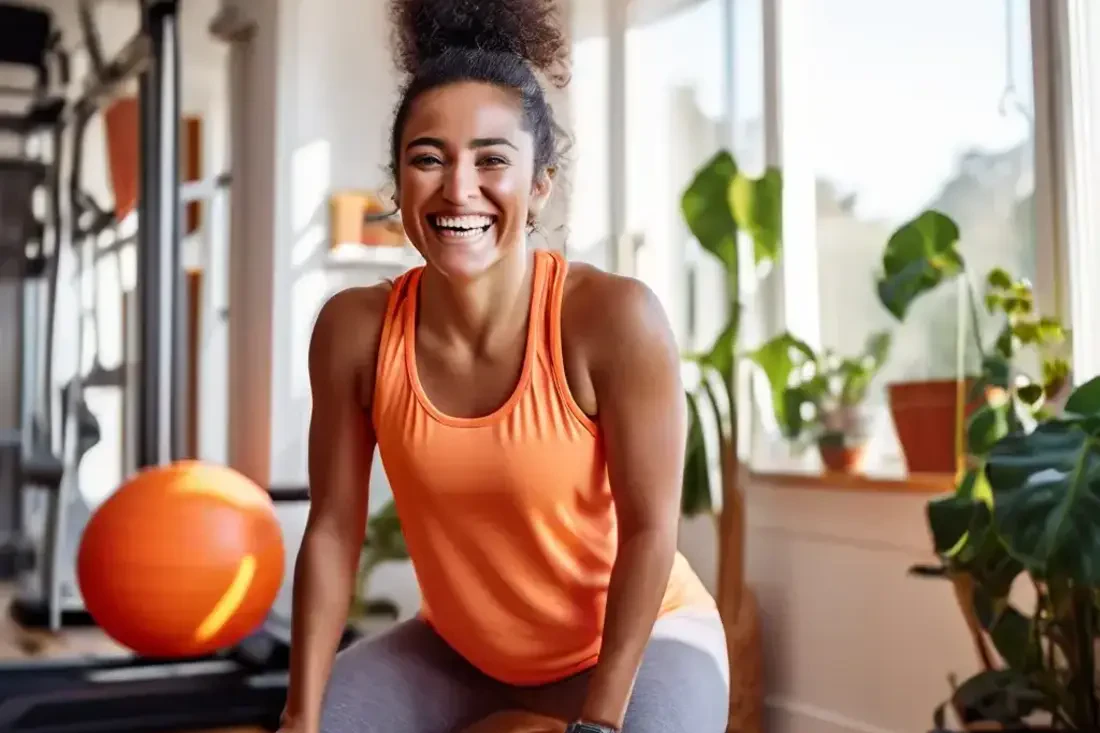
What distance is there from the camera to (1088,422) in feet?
4.51

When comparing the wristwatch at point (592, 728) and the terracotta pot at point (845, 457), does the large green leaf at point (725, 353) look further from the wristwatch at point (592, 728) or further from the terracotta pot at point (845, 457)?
the wristwatch at point (592, 728)

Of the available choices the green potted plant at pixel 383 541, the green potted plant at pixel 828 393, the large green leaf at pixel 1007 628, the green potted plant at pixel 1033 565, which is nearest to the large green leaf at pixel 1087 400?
the green potted plant at pixel 1033 565

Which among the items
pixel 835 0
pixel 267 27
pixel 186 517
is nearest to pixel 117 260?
pixel 267 27

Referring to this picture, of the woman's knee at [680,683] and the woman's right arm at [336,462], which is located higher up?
the woman's right arm at [336,462]

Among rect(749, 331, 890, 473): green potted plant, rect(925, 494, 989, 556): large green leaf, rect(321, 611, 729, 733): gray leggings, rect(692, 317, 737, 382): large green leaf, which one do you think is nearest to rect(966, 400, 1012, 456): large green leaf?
rect(925, 494, 989, 556): large green leaf

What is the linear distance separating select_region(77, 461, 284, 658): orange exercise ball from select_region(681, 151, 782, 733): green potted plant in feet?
2.73

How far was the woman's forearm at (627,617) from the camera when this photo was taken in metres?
0.77

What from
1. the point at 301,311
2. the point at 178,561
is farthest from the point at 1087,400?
the point at 301,311

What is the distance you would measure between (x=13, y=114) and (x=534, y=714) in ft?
11.4

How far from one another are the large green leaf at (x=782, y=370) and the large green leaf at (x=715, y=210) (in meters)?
0.15

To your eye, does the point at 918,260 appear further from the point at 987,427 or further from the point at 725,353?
the point at 725,353

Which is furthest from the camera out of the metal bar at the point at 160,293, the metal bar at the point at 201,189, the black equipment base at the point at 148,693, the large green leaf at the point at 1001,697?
the metal bar at the point at 201,189

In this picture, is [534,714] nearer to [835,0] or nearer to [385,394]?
[385,394]

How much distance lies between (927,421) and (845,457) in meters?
0.22
